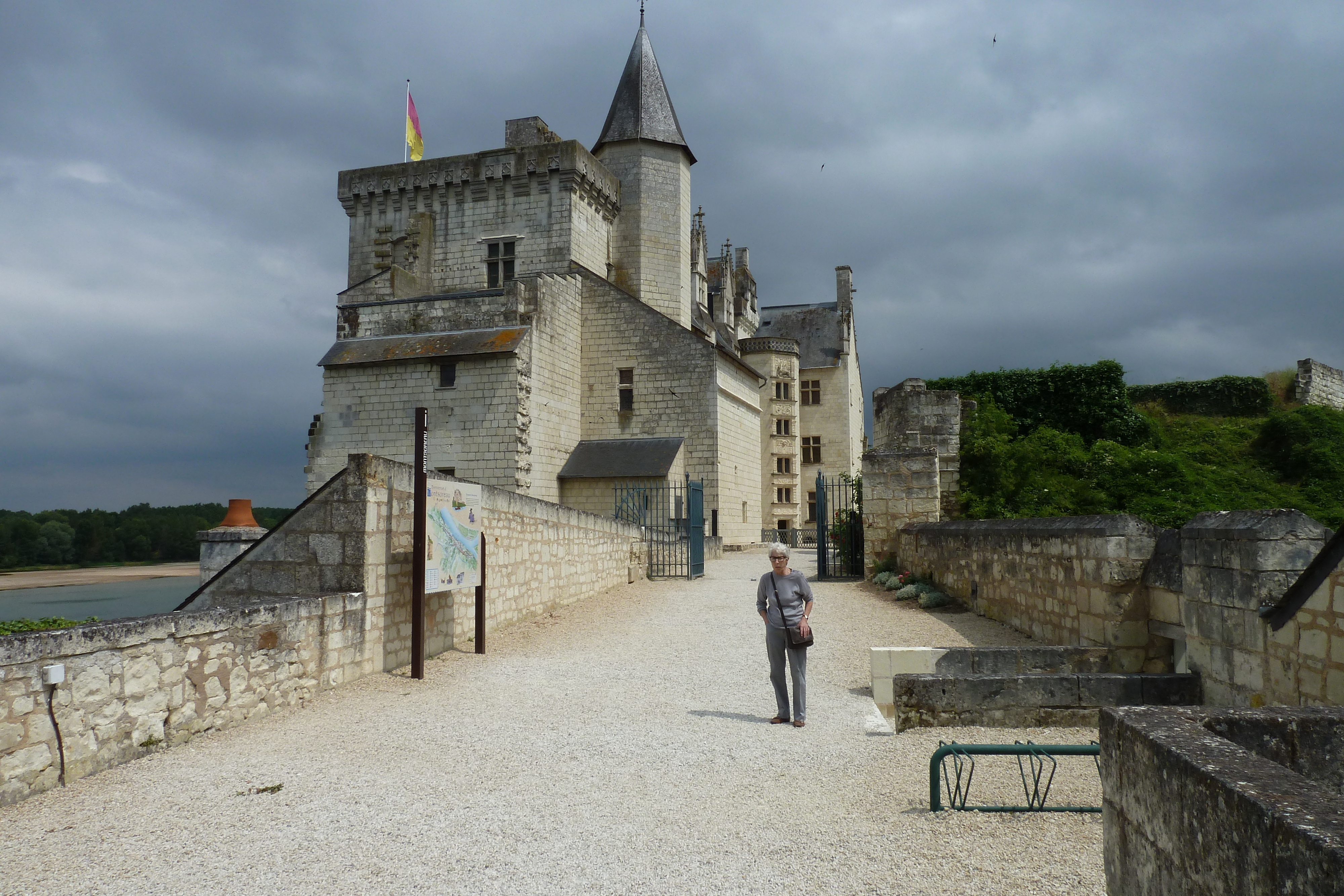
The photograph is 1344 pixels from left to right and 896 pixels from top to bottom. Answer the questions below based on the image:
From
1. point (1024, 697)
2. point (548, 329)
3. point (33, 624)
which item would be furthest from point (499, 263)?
point (1024, 697)

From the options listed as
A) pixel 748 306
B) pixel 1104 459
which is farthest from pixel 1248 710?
pixel 748 306

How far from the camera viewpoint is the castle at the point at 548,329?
923 inches

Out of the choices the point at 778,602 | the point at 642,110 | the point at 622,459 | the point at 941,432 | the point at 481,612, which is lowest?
the point at 481,612

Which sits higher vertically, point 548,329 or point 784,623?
point 548,329

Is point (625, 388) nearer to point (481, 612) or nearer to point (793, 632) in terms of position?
point (481, 612)

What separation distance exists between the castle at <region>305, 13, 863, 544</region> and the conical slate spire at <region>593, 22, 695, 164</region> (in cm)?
7

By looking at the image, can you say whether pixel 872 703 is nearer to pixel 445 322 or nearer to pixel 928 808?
pixel 928 808

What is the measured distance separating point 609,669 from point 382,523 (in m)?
2.43

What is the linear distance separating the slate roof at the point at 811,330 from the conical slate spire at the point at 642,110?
13047 millimetres

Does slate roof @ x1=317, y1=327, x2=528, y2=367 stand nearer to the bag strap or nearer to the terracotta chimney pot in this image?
the terracotta chimney pot

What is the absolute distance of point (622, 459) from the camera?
24781 millimetres

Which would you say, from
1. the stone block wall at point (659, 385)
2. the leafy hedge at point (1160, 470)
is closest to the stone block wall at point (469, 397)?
the stone block wall at point (659, 385)

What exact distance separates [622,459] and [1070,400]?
12.7 metres

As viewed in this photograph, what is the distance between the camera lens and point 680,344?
25.7 meters
